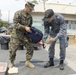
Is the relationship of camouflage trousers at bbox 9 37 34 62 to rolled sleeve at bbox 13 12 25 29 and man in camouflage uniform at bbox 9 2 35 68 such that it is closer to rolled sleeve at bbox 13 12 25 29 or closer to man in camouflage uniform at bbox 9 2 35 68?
man in camouflage uniform at bbox 9 2 35 68

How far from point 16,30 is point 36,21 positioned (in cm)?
1664

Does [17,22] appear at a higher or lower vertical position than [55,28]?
higher

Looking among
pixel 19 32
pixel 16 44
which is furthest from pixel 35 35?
pixel 16 44

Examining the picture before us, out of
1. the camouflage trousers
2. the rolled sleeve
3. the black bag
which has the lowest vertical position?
the camouflage trousers

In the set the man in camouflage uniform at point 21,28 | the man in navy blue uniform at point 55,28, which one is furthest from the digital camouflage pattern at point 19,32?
the man in navy blue uniform at point 55,28

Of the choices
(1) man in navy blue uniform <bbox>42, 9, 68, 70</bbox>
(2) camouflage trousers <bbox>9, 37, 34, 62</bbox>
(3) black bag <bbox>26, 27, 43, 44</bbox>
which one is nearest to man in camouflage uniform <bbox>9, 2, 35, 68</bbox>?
(2) camouflage trousers <bbox>9, 37, 34, 62</bbox>

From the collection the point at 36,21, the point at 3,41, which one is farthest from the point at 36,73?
the point at 36,21

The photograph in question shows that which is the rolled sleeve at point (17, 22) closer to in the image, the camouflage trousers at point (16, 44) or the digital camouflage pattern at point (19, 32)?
the digital camouflage pattern at point (19, 32)

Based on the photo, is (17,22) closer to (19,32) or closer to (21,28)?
(21,28)

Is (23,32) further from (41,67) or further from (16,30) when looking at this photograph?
(41,67)

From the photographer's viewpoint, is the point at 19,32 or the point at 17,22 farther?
the point at 19,32

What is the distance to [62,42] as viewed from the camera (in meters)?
6.74

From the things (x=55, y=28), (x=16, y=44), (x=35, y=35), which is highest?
(x=55, y=28)

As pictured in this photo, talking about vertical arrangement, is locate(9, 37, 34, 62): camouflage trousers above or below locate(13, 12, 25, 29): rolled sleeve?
below
